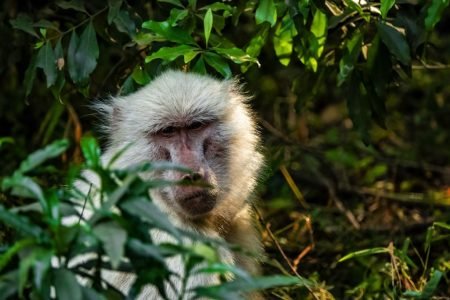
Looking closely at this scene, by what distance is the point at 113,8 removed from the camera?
516cm

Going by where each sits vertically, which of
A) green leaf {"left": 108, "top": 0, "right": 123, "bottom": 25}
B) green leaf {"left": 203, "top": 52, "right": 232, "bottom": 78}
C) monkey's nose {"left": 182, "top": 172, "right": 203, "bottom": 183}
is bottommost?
monkey's nose {"left": 182, "top": 172, "right": 203, "bottom": 183}

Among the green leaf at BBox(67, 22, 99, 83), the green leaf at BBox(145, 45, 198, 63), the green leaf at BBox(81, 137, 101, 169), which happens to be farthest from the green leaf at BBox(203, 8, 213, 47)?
the green leaf at BBox(81, 137, 101, 169)

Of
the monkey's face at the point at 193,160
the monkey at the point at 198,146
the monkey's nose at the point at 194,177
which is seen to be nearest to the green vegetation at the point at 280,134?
the monkey at the point at 198,146

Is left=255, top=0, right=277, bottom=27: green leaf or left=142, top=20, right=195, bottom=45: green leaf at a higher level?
left=255, top=0, right=277, bottom=27: green leaf

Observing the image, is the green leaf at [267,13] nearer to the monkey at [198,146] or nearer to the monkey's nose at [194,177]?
the monkey at [198,146]

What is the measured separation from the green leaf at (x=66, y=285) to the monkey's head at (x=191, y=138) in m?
1.69

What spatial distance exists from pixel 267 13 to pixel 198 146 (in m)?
0.72

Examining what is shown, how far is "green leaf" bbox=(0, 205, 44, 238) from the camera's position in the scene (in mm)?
2783

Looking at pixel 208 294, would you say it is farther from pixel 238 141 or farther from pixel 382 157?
pixel 382 157

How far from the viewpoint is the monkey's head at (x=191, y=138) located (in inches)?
180

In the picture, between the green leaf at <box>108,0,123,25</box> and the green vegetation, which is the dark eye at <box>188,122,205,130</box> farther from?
the green leaf at <box>108,0,123,25</box>

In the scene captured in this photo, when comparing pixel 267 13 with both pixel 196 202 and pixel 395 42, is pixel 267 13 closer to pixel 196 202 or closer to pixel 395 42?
pixel 395 42

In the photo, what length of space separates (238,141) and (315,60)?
1.94 feet

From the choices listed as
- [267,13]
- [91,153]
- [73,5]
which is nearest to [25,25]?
[73,5]
